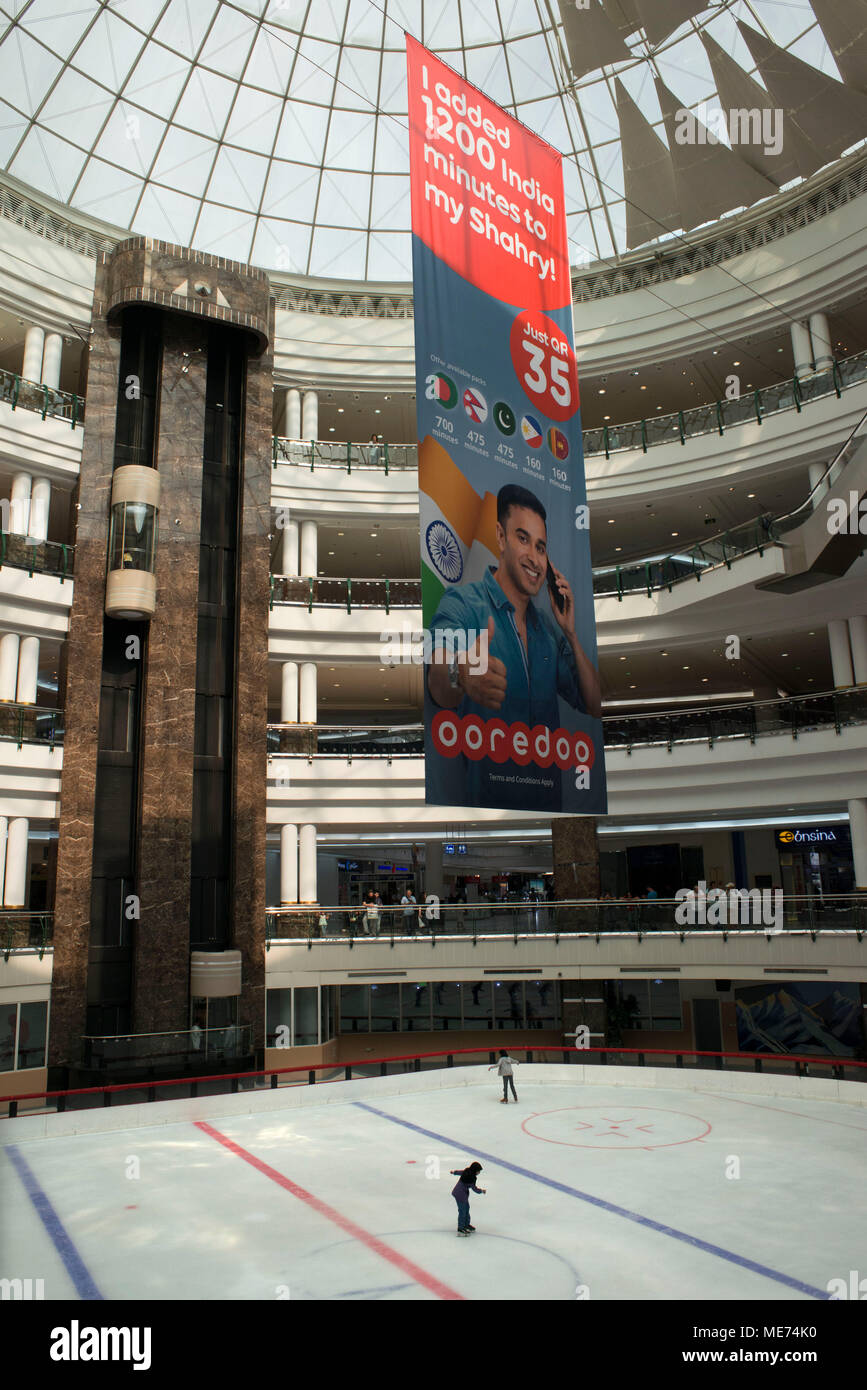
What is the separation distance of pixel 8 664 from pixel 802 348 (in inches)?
1007

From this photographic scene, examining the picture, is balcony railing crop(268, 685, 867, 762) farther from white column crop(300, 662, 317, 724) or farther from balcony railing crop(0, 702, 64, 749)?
balcony railing crop(0, 702, 64, 749)

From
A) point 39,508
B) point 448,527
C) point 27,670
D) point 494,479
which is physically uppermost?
point 39,508

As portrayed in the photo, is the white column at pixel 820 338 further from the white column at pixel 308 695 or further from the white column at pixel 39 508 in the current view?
the white column at pixel 39 508

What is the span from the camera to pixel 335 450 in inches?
1375

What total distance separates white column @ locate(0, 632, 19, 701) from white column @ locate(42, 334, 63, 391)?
8356 millimetres

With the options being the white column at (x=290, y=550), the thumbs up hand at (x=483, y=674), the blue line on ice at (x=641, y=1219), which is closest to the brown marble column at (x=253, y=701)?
the white column at (x=290, y=550)

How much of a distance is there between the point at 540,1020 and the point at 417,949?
7.12m

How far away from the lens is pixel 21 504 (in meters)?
29.0

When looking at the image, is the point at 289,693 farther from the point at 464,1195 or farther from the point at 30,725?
the point at 464,1195

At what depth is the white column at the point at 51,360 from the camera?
1213 inches

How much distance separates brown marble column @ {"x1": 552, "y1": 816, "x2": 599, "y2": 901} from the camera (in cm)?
3209

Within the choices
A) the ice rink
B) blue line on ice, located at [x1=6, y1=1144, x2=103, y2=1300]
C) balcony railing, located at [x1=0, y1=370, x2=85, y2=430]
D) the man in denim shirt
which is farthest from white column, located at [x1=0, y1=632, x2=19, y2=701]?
the man in denim shirt

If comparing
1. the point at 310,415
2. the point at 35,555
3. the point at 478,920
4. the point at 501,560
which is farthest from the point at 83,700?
the point at 501,560

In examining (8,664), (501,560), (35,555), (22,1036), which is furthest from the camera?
(35,555)
